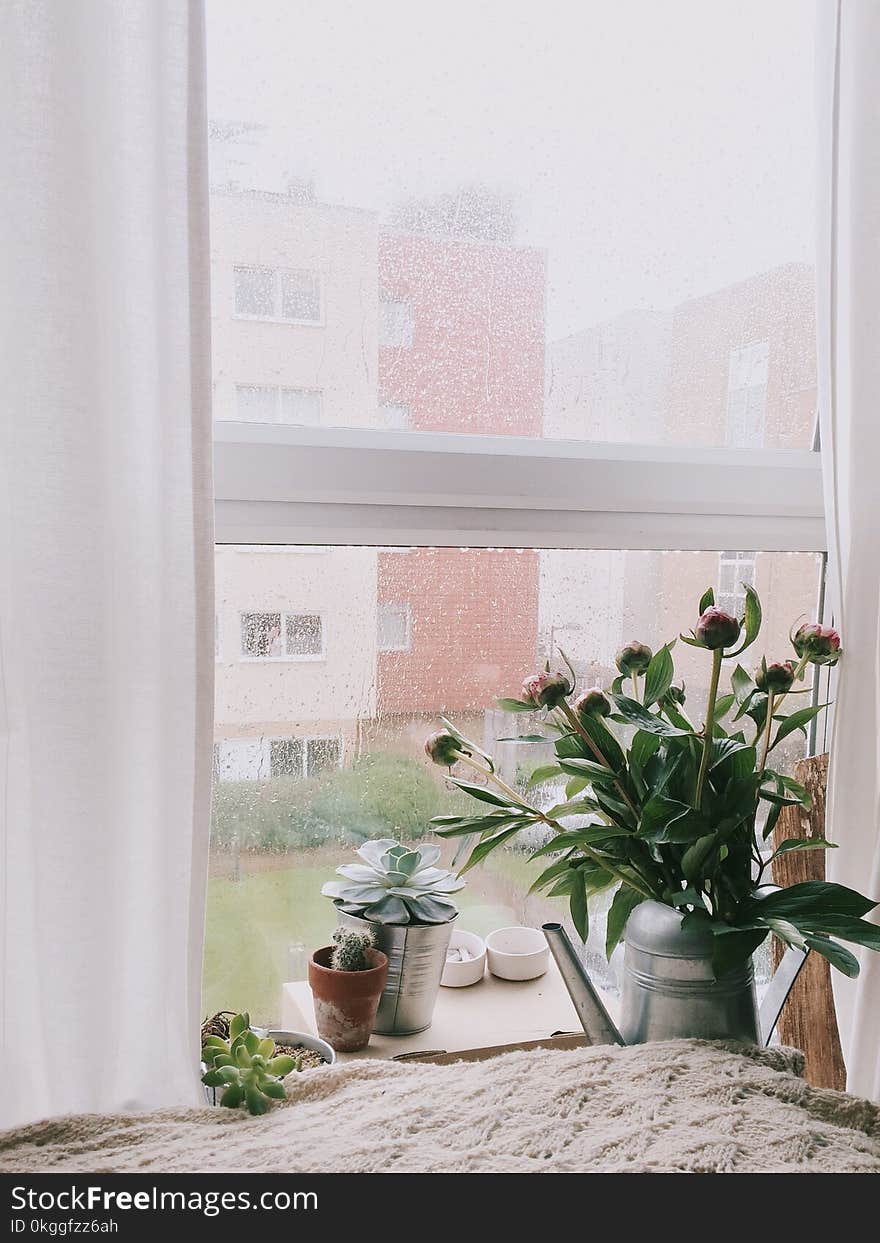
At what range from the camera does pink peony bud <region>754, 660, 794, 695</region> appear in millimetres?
996

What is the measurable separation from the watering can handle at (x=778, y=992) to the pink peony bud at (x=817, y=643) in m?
0.31

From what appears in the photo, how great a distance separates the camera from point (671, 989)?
0.99 m

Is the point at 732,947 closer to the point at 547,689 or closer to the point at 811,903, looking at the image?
the point at 811,903

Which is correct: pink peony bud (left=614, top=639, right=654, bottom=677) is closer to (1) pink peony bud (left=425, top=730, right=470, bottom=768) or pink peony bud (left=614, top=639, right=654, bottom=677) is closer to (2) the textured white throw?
(1) pink peony bud (left=425, top=730, right=470, bottom=768)

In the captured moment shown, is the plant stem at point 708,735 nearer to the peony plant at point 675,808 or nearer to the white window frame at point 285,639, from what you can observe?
the peony plant at point 675,808

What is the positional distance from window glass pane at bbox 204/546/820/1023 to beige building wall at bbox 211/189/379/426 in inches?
7.8

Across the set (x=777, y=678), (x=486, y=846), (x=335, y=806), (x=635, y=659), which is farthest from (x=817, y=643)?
(x=335, y=806)

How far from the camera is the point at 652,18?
4.13 feet

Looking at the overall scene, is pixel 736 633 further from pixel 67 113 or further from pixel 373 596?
pixel 67 113

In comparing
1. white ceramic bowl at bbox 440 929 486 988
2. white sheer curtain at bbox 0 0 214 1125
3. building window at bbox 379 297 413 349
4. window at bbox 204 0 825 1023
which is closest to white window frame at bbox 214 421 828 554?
window at bbox 204 0 825 1023

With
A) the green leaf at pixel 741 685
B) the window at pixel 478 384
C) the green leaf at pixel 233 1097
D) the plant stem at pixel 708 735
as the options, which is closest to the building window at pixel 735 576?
the window at pixel 478 384

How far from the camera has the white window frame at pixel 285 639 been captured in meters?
1.20

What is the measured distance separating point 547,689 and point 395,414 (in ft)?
1.45
